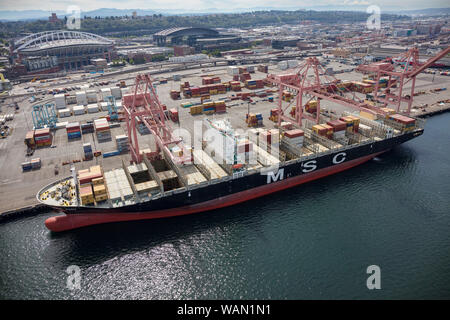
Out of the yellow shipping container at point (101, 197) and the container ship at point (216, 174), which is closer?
the yellow shipping container at point (101, 197)

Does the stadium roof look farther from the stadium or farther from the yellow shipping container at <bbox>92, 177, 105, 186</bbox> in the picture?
the yellow shipping container at <bbox>92, 177, 105, 186</bbox>

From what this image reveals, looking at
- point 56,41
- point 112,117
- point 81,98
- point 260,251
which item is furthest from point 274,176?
point 56,41

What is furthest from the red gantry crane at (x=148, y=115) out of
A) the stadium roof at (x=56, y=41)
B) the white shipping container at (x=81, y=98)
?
the stadium roof at (x=56, y=41)

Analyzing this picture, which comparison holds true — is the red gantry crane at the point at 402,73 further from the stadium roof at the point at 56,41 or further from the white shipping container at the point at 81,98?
the stadium roof at the point at 56,41

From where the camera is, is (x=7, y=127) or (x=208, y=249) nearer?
(x=208, y=249)

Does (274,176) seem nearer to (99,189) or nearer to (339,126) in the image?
(339,126)
